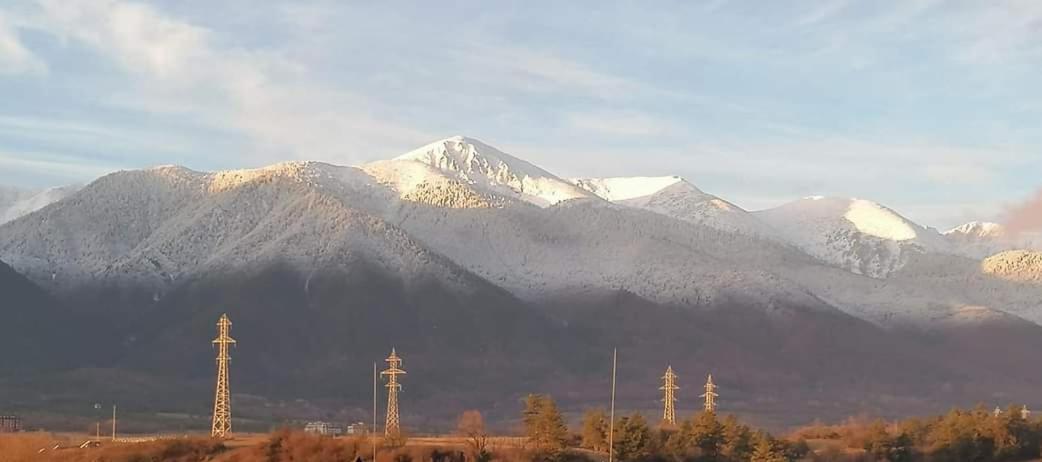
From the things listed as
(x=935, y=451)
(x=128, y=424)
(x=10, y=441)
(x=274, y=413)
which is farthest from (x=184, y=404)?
(x=935, y=451)

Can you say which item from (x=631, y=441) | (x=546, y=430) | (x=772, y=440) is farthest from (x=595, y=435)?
(x=772, y=440)

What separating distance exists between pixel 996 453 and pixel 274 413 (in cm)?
7970

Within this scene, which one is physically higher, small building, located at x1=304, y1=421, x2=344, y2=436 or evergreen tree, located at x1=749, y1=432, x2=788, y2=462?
small building, located at x1=304, y1=421, x2=344, y2=436

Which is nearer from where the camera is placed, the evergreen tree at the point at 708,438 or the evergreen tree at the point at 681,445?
the evergreen tree at the point at 681,445

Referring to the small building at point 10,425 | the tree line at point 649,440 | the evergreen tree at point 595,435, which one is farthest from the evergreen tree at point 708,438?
the small building at point 10,425

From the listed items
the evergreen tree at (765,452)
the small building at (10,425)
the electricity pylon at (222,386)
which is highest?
the electricity pylon at (222,386)

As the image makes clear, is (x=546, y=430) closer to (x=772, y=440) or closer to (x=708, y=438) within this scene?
(x=708, y=438)

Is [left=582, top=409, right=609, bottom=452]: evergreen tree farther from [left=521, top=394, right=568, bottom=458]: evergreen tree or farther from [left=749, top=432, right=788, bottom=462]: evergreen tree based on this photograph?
[left=749, top=432, right=788, bottom=462]: evergreen tree

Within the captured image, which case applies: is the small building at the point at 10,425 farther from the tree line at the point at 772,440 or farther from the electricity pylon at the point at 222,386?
the tree line at the point at 772,440

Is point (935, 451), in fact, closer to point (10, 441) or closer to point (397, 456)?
point (397, 456)

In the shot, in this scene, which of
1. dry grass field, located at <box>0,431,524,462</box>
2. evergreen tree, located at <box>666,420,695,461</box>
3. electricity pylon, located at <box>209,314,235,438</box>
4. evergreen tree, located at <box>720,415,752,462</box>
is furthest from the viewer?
evergreen tree, located at <box>720,415,752,462</box>

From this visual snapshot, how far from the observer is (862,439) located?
136625 mm

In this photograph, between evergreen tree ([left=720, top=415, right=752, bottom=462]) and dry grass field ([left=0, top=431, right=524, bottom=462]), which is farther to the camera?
evergreen tree ([left=720, top=415, right=752, bottom=462])

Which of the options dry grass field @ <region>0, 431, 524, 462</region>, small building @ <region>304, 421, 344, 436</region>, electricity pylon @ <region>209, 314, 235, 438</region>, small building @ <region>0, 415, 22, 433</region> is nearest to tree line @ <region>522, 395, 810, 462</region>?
dry grass field @ <region>0, 431, 524, 462</region>
